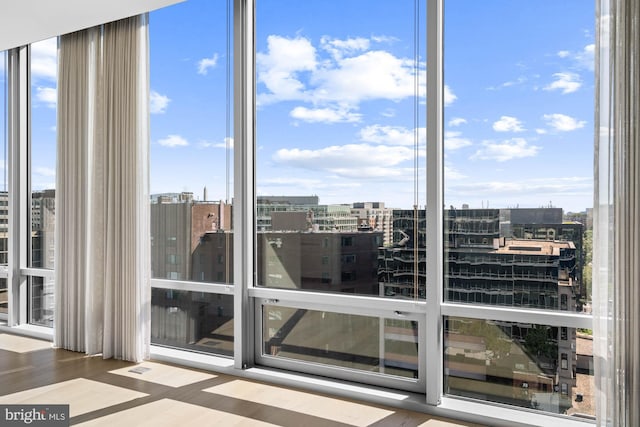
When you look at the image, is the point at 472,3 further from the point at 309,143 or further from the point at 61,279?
the point at 61,279

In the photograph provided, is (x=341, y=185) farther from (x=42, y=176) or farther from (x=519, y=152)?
(x=42, y=176)

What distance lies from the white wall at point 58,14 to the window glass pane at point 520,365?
9.93 feet

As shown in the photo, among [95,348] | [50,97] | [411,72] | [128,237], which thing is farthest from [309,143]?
[50,97]

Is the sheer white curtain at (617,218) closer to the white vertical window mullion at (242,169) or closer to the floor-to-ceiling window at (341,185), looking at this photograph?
the floor-to-ceiling window at (341,185)

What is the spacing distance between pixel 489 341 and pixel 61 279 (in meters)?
3.55

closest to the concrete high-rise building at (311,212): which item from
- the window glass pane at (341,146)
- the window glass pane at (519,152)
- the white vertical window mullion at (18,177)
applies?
the window glass pane at (341,146)

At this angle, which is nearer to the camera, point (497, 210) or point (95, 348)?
point (497, 210)

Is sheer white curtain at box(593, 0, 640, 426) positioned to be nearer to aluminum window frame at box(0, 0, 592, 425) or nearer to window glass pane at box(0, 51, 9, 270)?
aluminum window frame at box(0, 0, 592, 425)

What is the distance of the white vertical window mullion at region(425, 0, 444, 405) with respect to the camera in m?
2.84

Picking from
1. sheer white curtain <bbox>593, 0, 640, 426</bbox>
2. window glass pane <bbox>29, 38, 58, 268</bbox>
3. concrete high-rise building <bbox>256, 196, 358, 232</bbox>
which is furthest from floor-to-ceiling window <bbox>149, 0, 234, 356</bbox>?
sheer white curtain <bbox>593, 0, 640, 426</bbox>

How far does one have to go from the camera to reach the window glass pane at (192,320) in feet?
12.1

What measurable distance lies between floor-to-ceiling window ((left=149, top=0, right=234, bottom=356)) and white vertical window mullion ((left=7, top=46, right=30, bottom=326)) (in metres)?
1.71

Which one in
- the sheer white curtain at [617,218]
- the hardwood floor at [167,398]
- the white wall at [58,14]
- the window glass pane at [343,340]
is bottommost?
the hardwood floor at [167,398]

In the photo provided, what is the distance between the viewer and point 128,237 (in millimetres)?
3721
